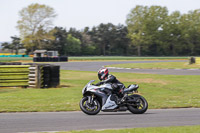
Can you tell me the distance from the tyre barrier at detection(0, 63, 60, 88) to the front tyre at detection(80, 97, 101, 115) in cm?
810

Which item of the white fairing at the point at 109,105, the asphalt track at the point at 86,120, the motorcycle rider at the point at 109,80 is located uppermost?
the motorcycle rider at the point at 109,80

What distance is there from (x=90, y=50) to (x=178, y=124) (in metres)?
106

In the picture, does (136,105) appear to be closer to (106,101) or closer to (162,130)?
(106,101)

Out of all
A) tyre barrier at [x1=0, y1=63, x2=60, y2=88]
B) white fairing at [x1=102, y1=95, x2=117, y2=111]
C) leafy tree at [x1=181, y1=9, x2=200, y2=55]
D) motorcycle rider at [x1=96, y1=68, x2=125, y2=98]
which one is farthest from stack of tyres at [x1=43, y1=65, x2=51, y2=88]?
leafy tree at [x1=181, y1=9, x2=200, y2=55]

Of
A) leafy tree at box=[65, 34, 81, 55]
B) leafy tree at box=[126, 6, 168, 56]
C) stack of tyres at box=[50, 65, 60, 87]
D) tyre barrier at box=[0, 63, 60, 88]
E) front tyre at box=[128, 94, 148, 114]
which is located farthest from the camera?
leafy tree at box=[65, 34, 81, 55]

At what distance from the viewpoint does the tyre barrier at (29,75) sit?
54.3 ft

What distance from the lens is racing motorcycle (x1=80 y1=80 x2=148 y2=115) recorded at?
28.9ft

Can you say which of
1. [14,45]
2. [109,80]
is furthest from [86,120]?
[14,45]

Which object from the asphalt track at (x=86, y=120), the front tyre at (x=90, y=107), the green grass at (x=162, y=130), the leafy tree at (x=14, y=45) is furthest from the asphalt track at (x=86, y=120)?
the leafy tree at (x=14, y=45)

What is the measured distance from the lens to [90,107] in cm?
884

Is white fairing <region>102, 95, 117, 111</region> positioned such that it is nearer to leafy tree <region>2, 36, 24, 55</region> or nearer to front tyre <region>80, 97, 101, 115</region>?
front tyre <region>80, 97, 101, 115</region>

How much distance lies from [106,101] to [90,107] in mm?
498

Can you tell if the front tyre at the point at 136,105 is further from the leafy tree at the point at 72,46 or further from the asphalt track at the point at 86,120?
the leafy tree at the point at 72,46

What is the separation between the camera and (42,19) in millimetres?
83125
